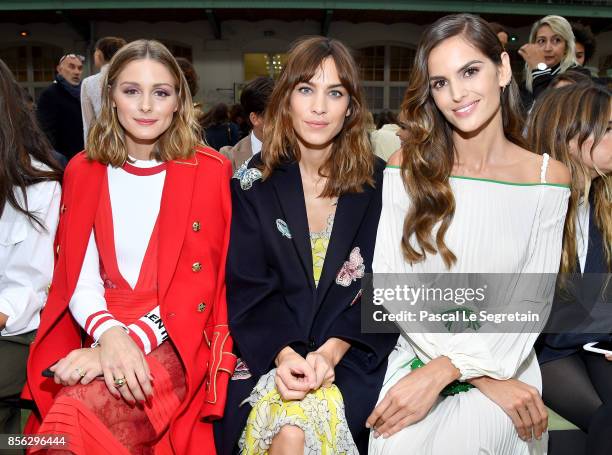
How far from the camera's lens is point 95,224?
2143mm

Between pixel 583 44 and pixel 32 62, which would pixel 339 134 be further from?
pixel 32 62

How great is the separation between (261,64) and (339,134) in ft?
41.3

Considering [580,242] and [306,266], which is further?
[580,242]

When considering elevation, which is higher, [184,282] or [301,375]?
[184,282]

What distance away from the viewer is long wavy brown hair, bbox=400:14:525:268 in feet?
6.79

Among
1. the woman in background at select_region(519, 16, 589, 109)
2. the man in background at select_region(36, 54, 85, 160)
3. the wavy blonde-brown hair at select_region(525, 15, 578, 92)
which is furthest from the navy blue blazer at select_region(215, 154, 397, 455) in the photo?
the man in background at select_region(36, 54, 85, 160)

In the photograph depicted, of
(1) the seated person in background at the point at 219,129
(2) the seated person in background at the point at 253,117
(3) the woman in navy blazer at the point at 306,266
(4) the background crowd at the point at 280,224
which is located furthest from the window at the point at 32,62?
(3) the woman in navy blazer at the point at 306,266

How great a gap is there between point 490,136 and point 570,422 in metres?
1.12

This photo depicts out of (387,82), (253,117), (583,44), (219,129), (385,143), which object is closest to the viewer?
(385,143)

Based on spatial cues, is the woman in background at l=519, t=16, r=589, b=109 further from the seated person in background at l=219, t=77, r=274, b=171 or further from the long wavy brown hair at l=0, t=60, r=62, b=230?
the long wavy brown hair at l=0, t=60, r=62, b=230

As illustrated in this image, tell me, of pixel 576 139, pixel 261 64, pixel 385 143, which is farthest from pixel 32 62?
pixel 576 139

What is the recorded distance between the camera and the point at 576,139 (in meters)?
2.32

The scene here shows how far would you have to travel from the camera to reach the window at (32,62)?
14.0m

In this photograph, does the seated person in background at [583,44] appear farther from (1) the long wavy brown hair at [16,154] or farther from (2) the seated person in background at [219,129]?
(1) the long wavy brown hair at [16,154]
